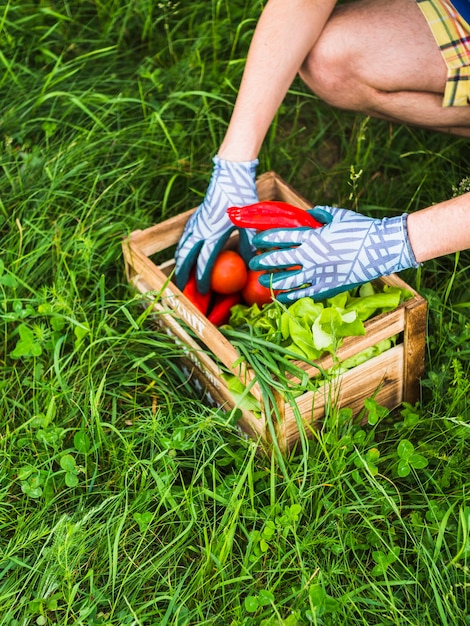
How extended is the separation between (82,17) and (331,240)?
1696 mm

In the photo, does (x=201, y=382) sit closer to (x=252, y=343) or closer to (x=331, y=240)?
(x=252, y=343)

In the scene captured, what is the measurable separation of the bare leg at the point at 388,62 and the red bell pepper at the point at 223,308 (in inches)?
29.4

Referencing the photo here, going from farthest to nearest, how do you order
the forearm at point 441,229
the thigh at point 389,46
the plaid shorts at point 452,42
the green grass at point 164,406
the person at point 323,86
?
1. the thigh at point 389,46
2. the plaid shorts at point 452,42
3. the person at point 323,86
4. the forearm at point 441,229
5. the green grass at point 164,406

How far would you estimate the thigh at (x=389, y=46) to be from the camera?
7.34 ft

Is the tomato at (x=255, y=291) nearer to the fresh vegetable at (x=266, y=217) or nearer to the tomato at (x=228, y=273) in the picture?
the tomato at (x=228, y=273)

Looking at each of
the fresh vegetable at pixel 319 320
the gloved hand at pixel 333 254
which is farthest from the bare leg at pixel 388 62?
the fresh vegetable at pixel 319 320

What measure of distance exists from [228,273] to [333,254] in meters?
0.37

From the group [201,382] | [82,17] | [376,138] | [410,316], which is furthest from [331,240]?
[82,17]

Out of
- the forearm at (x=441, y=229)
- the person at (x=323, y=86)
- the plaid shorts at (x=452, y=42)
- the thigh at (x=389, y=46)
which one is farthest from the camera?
the thigh at (x=389, y=46)

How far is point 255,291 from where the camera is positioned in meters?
2.19

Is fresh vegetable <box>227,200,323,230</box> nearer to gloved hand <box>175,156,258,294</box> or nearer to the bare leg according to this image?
gloved hand <box>175,156,258,294</box>

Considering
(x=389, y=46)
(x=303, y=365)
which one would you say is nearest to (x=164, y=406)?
(x=303, y=365)

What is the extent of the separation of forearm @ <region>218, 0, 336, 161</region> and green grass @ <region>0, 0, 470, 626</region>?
14.5 inches

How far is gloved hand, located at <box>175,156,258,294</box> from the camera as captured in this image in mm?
2203
